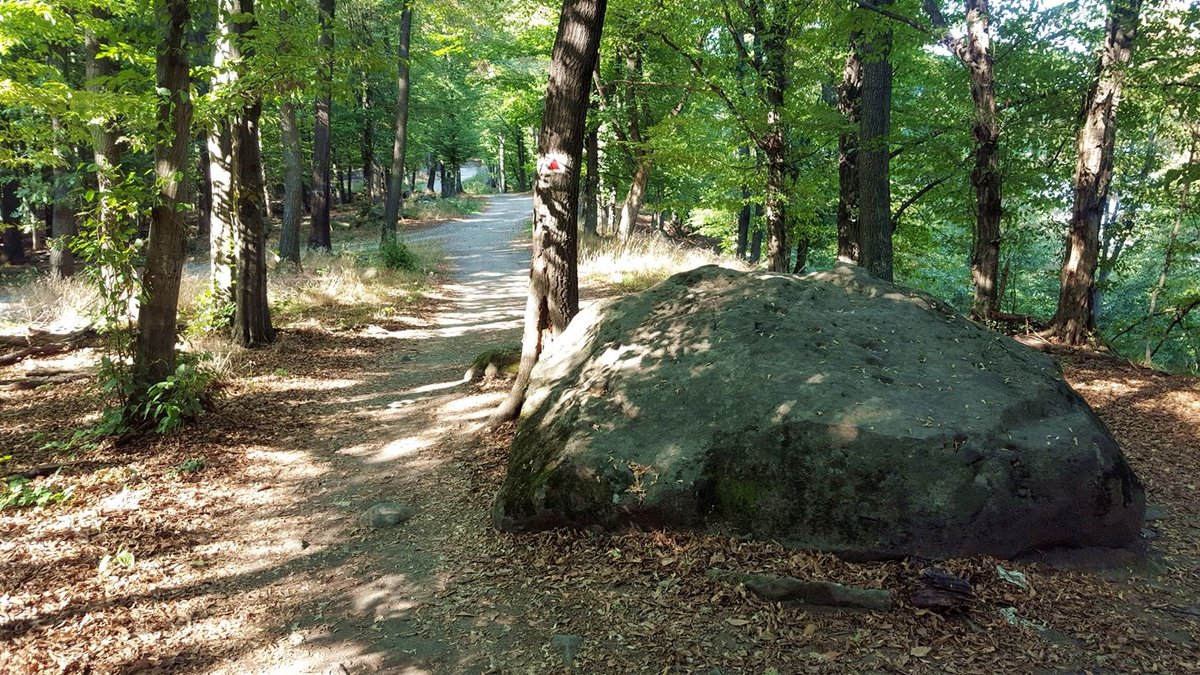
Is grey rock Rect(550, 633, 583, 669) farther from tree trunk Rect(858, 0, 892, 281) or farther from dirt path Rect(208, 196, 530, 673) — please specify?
tree trunk Rect(858, 0, 892, 281)

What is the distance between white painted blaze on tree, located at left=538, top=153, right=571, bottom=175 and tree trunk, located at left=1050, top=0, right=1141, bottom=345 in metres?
6.62

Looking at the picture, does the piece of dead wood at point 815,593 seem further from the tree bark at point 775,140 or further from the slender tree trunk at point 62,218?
the slender tree trunk at point 62,218

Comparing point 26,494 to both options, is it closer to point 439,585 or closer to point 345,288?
point 439,585

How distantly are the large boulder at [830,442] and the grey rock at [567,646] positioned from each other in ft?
2.62

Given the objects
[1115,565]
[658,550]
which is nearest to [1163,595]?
[1115,565]

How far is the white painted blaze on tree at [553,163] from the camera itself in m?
5.36

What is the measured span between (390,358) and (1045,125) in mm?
9995

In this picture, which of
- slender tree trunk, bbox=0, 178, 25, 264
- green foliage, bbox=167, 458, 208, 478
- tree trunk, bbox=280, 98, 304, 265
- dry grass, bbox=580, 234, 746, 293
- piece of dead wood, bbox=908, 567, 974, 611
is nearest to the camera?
piece of dead wood, bbox=908, 567, 974, 611

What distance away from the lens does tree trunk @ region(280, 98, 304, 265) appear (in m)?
12.1

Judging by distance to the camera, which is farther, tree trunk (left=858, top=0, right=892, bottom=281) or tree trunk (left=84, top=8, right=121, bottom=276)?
tree trunk (left=858, top=0, right=892, bottom=281)

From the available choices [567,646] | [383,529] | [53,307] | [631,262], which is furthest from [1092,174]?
[53,307]

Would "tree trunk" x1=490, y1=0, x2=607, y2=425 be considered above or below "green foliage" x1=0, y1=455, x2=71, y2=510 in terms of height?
above

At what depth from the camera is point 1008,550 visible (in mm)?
3289

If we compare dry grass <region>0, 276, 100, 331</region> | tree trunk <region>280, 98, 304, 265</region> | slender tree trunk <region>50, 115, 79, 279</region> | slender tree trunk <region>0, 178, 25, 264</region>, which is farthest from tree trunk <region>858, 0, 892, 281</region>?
slender tree trunk <region>0, 178, 25, 264</region>
